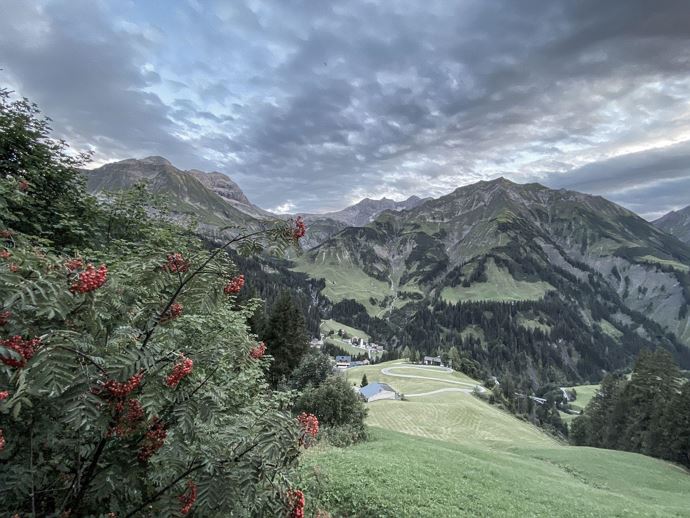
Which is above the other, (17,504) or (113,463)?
(113,463)

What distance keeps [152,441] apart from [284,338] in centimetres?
4799

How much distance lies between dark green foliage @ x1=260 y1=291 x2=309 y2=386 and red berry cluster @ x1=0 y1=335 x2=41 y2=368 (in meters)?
47.8

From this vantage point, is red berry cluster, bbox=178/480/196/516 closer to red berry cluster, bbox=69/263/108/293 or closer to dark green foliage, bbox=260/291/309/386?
red berry cluster, bbox=69/263/108/293

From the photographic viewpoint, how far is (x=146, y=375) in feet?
11.8

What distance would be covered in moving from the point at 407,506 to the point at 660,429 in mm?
57350

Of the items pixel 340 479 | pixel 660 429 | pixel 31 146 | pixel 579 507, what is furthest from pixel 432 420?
pixel 31 146

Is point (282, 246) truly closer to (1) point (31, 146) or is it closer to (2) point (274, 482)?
(2) point (274, 482)

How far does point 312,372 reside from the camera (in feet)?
138

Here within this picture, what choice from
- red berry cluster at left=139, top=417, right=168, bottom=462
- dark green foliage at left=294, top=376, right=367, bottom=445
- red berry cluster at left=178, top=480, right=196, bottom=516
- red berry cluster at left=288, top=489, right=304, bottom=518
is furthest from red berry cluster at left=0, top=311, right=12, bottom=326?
dark green foliage at left=294, top=376, right=367, bottom=445

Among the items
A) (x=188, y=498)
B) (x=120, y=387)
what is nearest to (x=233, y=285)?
(x=120, y=387)

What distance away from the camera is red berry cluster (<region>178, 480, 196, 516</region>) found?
3973mm

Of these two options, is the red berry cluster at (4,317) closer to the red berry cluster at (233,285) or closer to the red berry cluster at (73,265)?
the red berry cluster at (73,265)

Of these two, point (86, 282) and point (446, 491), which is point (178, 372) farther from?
point (446, 491)

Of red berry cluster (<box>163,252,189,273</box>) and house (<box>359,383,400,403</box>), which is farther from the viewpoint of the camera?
house (<box>359,383,400,403</box>)
